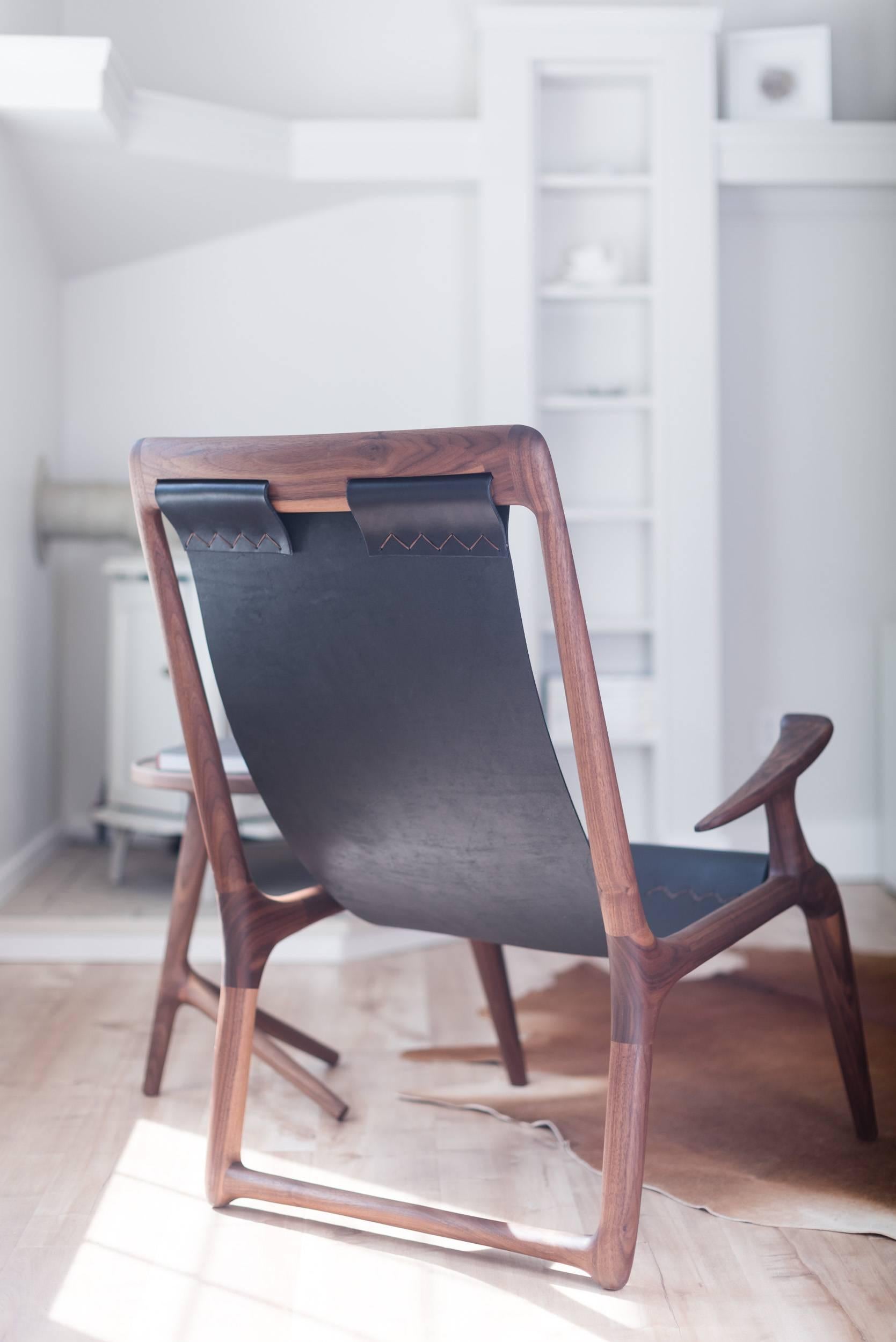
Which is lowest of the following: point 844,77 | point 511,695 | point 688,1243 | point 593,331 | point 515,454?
point 688,1243

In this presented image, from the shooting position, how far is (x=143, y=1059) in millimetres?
2041

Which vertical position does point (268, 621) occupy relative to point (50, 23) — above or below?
below

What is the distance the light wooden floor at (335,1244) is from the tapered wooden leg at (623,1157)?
0.28 ft

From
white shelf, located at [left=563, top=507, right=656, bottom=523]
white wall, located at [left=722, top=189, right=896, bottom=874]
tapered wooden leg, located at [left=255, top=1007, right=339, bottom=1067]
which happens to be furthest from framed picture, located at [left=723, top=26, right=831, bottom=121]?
tapered wooden leg, located at [left=255, top=1007, right=339, bottom=1067]

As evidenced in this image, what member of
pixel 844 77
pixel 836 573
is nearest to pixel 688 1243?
pixel 836 573

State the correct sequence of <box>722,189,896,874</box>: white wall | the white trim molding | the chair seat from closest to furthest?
the chair seat → the white trim molding → <box>722,189,896,874</box>: white wall

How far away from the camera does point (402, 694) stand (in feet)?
4.17

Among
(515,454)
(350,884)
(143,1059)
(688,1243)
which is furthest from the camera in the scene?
(143,1059)

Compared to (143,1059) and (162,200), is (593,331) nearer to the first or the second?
(162,200)

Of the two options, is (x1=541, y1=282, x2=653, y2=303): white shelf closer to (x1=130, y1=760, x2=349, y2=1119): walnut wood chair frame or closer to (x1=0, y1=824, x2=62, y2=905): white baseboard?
(x1=130, y1=760, x2=349, y2=1119): walnut wood chair frame

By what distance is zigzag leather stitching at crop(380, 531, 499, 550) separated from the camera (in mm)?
1141

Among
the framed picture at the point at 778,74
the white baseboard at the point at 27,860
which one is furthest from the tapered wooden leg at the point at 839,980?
the framed picture at the point at 778,74

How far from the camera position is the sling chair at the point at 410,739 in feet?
3.80

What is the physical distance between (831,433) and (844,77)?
1138 millimetres
